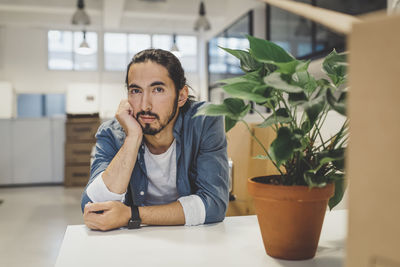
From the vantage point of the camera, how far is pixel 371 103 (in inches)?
15.0

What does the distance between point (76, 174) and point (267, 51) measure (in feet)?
19.3

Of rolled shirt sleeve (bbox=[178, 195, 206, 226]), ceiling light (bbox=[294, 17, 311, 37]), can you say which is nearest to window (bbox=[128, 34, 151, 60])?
ceiling light (bbox=[294, 17, 311, 37])

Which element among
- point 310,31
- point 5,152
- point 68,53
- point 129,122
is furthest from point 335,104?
point 68,53

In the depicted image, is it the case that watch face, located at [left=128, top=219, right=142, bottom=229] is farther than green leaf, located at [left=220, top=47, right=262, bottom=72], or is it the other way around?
watch face, located at [left=128, top=219, right=142, bottom=229]

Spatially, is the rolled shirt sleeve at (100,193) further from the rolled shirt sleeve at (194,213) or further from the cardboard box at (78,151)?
the cardboard box at (78,151)

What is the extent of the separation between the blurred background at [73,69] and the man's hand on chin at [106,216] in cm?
95

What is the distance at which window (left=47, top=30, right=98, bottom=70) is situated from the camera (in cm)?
884

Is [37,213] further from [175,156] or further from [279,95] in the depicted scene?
[279,95]

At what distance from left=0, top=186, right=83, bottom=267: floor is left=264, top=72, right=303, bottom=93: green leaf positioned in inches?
104

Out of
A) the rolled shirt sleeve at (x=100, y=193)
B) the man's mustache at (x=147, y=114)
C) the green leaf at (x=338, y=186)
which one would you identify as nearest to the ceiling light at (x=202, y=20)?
the man's mustache at (x=147, y=114)

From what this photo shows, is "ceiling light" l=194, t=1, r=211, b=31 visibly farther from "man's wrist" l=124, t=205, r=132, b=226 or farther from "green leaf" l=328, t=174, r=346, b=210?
"green leaf" l=328, t=174, r=346, b=210

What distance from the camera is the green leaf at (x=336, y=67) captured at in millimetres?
806

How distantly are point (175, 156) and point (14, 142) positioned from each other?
18.7ft

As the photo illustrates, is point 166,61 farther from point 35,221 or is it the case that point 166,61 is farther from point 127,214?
point 35,221
